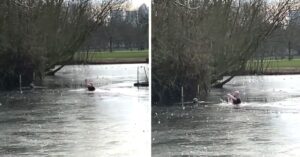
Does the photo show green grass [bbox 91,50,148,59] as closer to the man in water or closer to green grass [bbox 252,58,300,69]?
the man in water

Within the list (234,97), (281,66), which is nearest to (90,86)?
(234,97)

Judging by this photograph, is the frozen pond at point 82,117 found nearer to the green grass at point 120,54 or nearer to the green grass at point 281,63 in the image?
the green grass at point 120,54

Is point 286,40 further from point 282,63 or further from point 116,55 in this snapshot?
point 116,55

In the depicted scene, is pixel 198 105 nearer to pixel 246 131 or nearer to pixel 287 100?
pixel 246 131

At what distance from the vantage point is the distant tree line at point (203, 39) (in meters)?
4.27

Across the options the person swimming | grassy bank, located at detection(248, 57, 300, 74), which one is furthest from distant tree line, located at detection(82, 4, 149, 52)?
grassy bank, located at detection(248, 57, 300, 74)

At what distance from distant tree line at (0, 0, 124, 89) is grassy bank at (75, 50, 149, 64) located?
0.35ft

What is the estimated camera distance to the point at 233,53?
437 centimetres

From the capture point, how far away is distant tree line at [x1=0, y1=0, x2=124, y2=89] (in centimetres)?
451

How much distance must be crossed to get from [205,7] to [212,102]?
0.86 metres

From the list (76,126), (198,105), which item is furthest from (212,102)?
(76,126)

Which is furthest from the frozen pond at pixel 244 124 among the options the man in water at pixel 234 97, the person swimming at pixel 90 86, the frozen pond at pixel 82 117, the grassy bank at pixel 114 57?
the person swimming at pixel 90 86

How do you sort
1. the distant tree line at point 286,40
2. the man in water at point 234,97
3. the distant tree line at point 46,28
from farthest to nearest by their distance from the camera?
the distant tree line at point 46,28
the man in water at point 234,97
the distant tree line at point 286,40

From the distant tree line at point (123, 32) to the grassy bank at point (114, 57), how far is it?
4 cm
